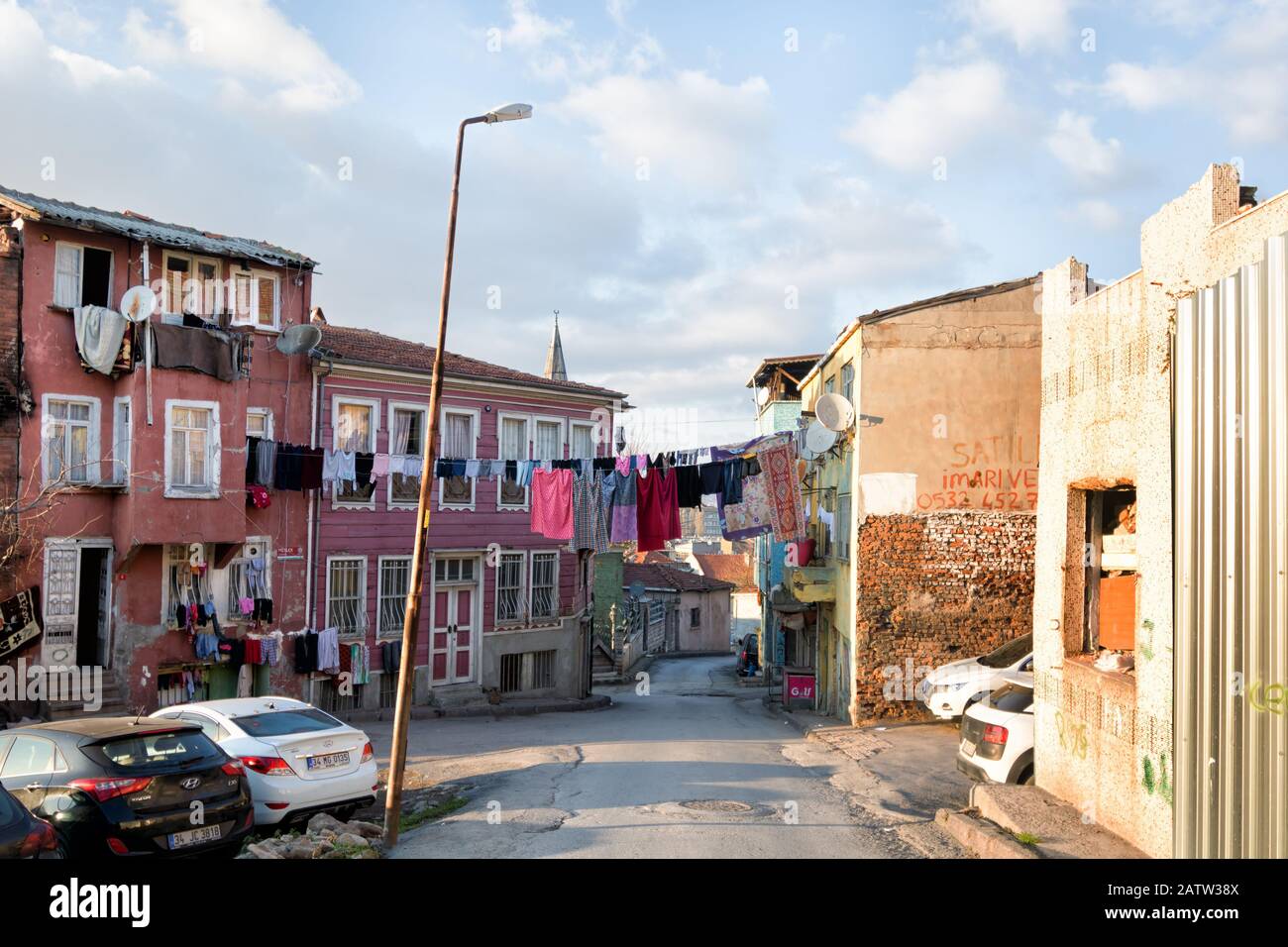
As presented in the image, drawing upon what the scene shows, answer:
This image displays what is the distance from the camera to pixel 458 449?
26031mm

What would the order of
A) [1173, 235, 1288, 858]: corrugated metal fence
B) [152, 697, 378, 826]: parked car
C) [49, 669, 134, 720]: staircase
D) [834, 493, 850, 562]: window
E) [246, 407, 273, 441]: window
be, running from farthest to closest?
[246, 407, 273, 441]: window, [834, 493, 850, 562]: window, [49, 669, 134, 720]: staircase, [152, 697, 378, 826]: parked car, [1173, 235, 1288, 858]: corrugated metal fence

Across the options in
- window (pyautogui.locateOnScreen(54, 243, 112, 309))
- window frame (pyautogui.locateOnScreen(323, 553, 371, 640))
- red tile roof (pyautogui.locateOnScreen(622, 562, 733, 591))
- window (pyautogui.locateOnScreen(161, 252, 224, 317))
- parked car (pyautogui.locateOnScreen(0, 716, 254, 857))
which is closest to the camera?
parked car (pyautogui.locateOnScreen(0, 716, 254, 857))

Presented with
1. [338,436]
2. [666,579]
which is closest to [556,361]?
[666,579]

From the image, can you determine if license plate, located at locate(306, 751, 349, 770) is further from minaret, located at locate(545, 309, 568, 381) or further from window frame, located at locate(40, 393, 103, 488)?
minaret, located at locate(545, 309, 568, 381)

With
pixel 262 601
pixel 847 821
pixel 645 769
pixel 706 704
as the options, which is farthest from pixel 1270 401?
pixel 706 704

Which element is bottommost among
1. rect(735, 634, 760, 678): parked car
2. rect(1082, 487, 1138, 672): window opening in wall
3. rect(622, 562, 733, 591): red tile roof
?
rect(735, 634, 760, 678): parked car

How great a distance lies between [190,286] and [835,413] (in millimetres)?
13434

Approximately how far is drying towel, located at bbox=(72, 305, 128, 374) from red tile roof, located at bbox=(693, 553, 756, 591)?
51.7m

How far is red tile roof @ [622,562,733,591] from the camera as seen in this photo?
169 ft

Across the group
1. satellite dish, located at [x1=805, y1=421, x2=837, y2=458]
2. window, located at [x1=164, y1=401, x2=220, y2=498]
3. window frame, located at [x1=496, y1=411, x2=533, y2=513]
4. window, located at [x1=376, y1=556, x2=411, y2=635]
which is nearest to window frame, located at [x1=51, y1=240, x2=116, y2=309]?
window, located at [x1=164, y1=401, x2=220, y2=498]

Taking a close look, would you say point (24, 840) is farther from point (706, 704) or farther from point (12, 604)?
point (706, 704)

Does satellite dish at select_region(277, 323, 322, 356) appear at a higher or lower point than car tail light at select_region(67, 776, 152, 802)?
higher

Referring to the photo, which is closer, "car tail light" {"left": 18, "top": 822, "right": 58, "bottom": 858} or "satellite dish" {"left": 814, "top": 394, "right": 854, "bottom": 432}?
"car tail light" {"left": 18, "top": 822, "right": 58, "bottom": 858}

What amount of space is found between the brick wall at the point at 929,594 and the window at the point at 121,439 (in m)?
14.2
